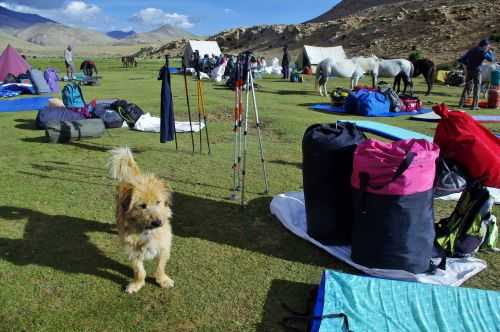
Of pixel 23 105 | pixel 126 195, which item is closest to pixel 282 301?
pixel 126 195

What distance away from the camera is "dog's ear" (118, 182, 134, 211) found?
4059mm

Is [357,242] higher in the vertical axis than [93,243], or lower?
higher

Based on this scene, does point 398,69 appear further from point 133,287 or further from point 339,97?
point 133,287

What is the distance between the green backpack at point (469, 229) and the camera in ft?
15.9

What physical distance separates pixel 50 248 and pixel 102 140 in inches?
256

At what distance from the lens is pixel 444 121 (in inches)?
215

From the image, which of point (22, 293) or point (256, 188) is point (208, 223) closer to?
point (256, 188)

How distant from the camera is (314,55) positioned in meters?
36.8

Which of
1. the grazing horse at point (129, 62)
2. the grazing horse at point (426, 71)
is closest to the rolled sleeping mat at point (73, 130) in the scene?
the grazing horse at point (426, 71)

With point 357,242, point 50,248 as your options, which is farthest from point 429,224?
point 50,248

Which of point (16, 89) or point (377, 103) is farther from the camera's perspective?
point (16, 89)

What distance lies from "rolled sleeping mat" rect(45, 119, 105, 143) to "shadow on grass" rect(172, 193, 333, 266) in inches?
217

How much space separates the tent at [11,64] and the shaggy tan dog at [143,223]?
26.0 m

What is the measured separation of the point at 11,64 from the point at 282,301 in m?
27.9
